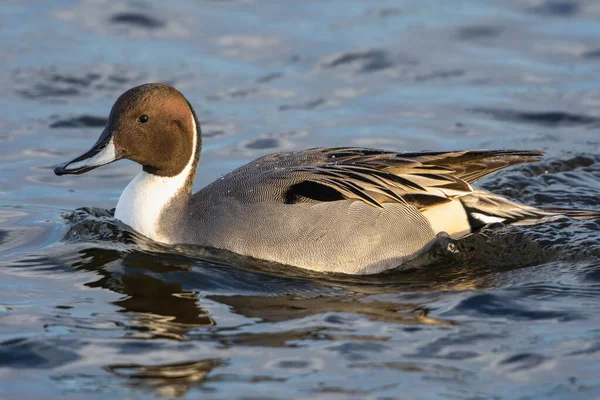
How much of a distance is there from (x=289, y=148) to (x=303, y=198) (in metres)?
2.95

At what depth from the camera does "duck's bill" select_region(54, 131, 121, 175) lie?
6832 mm

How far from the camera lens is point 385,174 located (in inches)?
265

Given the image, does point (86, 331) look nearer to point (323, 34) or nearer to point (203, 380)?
point (203, 380)

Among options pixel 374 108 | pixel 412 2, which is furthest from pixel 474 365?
pixel 412 2

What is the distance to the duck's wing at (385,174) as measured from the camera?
6574mm

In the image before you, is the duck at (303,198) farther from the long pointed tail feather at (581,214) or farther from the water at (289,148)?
the water at (289,148)

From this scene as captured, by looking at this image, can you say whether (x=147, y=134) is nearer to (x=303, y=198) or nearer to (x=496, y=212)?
(x=303, y=198)

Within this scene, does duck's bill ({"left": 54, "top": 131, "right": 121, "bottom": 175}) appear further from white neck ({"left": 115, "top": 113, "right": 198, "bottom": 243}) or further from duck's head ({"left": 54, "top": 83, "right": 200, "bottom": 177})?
white neck ({"left": 115, "top": 113, "right": 198, "bottom": 243})

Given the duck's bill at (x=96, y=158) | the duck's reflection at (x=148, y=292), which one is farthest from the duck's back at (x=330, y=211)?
the duck's bill at (x=96, y=158)

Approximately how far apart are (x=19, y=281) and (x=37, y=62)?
525 cm

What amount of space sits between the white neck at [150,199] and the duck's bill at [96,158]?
291mm

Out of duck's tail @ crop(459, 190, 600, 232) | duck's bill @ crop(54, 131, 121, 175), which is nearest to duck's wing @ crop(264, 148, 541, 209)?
duck's tail @ crop(459, 190, 600, 232)

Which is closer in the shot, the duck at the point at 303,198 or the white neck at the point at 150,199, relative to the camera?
the duck at the point at 303,198

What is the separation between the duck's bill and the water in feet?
1.75
